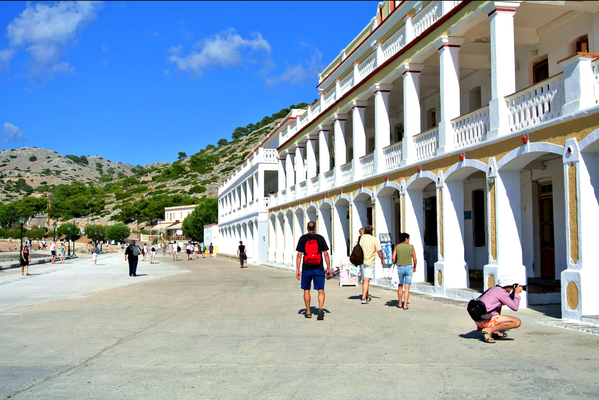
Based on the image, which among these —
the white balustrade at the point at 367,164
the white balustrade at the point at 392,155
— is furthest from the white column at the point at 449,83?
the white balustrade at the point at 367,164

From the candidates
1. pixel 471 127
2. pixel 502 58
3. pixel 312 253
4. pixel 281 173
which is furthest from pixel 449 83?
pixel 281 173

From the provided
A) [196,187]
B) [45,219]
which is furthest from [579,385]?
[45,219]

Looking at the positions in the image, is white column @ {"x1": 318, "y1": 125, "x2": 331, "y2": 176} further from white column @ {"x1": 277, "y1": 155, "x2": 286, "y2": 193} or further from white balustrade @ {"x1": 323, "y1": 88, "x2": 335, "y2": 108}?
white column @ {"x1": 277, "y1": 155, "x2": 286, "y2": 193}

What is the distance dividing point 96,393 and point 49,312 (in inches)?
276

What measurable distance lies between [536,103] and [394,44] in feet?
24.7

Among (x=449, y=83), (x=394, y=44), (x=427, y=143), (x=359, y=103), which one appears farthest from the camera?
(x=359, y=103)

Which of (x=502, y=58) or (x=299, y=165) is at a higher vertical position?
(x=502, y=58)

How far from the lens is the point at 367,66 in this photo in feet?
64.5

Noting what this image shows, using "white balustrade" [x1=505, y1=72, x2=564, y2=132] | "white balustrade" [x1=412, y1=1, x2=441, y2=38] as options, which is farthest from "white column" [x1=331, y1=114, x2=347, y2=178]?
"white balustrade" [x1=505, y1=72, x2=564, y2=132]

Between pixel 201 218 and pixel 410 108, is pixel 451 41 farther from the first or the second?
pixel 201 218

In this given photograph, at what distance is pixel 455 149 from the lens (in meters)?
13.7

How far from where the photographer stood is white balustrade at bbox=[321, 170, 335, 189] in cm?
2370

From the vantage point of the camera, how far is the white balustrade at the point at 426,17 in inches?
579

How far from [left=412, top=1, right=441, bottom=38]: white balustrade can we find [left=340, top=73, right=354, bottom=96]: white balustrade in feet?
17.8
